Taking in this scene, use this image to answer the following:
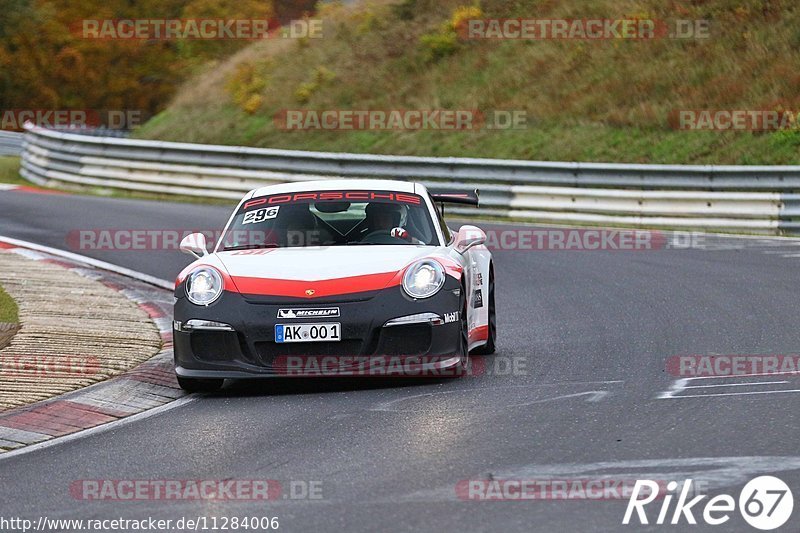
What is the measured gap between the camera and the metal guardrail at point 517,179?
20047 mm

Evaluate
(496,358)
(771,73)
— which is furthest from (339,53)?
(496,358)

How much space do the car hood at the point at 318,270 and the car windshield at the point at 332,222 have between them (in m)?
0.33

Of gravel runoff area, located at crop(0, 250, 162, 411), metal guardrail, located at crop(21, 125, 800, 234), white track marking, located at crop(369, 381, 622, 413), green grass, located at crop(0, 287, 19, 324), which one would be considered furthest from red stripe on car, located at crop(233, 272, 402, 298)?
metal guardrail, located at crop(21, 125, 800, 234)

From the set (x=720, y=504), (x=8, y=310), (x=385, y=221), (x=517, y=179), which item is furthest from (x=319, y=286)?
(x=517, y=179)

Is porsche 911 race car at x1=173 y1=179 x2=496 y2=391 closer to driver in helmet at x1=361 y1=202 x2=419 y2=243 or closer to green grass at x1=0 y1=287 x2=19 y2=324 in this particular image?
driver in helmet at x1=361 y1=202 x2=419 y2=243

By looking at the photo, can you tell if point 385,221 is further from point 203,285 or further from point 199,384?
point 199,384

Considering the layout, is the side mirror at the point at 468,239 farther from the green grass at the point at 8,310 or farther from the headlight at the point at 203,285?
the green grass at the point at 8,310

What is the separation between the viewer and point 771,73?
26.9 meters

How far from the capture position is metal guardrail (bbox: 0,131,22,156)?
37.6 m

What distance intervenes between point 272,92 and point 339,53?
209cm

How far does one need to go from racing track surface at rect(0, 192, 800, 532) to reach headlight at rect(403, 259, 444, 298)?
2.00 feet

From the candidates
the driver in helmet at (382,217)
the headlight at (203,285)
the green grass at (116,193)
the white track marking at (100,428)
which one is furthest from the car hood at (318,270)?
the green grass at (116,193)

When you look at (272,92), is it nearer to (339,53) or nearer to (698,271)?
(339,53)

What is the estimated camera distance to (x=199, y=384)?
912 cm
